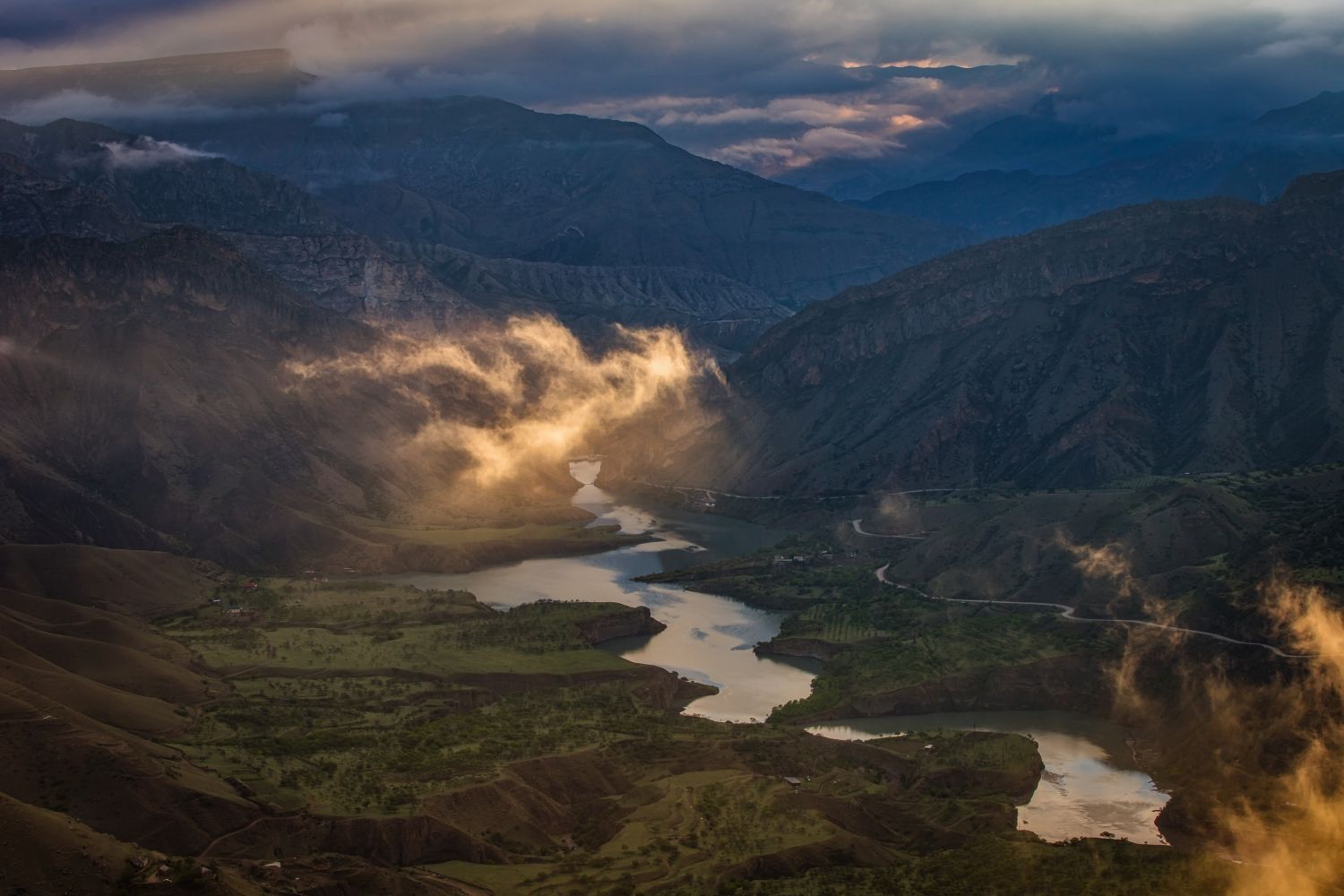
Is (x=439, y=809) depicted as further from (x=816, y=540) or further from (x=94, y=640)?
(x=816, y=540)

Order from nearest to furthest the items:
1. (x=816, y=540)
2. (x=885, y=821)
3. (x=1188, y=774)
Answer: (x=885, y=821)
(x=1188, y=774)
(x=816, y=540)

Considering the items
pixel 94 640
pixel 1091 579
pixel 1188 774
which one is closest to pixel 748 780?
pixel 1188 774

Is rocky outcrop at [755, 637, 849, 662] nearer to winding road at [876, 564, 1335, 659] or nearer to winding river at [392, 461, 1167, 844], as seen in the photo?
winding river at [392, 461, 1167, 844]

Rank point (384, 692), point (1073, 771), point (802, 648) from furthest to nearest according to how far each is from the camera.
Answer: point (802, 648) < point (384, 692) < point (1073, 771)

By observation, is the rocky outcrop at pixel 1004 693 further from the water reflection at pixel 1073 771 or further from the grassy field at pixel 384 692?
the grassy field at pixel 384 692

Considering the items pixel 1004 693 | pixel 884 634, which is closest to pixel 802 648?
pixel 884 634

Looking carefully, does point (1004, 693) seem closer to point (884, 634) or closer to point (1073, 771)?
point (1073, 771)

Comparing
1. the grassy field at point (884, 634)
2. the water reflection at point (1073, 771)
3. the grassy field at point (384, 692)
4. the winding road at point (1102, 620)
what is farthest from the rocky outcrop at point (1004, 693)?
the grassy field at point (384, 692)
